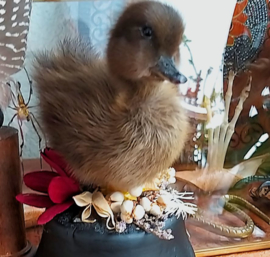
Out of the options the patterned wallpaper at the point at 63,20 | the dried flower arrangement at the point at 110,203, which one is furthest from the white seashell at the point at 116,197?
the patterned wallpaper at the point at 63,20

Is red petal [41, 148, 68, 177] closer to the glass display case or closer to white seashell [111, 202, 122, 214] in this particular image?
white seashell [111, 202, 122, 214]

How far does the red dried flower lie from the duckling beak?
0.40ft

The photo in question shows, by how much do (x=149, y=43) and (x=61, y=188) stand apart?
0.16 meters

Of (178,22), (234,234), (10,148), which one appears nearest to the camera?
(178,22)

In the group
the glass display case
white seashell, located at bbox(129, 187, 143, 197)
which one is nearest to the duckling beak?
white seashell, located at bbox(129, 187, 143, 197)

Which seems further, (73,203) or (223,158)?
(223,158)

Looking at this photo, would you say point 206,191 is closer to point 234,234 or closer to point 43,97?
point 234,234

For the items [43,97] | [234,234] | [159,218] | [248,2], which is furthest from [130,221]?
[248,2]

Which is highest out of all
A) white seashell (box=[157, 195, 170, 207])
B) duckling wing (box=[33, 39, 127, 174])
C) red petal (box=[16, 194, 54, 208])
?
duckling wing (box=[33, 39, 127, 174])

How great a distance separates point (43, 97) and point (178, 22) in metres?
0.13

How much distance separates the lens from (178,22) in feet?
1.23

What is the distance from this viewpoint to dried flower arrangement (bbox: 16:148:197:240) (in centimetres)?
43

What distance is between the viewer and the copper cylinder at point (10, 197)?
1.60 feet

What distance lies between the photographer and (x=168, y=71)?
1.22 feet
